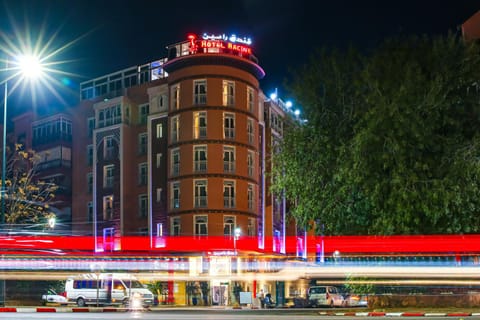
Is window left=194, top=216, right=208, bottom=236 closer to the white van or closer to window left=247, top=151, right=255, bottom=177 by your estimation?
window left=247, top=151, right=255, bottom=177

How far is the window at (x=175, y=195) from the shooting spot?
2200 inches

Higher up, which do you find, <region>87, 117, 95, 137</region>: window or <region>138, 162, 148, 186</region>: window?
<region>87, 117, 95, 137</region>: window

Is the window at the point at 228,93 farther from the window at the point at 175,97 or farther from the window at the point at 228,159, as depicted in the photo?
the window at the point at 175,97

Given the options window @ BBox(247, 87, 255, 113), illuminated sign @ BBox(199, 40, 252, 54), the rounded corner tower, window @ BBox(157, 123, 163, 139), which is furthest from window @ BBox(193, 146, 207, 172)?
illuminated sign @ BBox(199, 40, 252, 54)

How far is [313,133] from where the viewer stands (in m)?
28.7

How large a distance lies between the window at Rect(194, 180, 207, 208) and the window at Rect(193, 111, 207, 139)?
3.68 meters

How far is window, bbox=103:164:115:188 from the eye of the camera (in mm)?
61938

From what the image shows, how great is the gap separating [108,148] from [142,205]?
6343mm

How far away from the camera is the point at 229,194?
55375 mm

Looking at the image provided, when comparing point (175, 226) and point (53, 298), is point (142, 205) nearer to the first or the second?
point (175, 226)

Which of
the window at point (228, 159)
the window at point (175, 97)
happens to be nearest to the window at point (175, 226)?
the window at point (228, 159)

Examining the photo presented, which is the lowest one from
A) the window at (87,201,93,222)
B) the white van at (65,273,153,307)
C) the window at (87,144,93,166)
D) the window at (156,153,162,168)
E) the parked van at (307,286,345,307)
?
the parked van at (307,286,345,307)

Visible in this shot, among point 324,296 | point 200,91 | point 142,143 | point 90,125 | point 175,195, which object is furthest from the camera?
point 90,125

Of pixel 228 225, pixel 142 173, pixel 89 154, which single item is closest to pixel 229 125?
pixel 228 225
